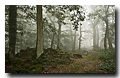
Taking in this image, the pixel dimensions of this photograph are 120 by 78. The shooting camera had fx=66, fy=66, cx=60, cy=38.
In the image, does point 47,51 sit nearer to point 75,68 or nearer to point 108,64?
point 75,68

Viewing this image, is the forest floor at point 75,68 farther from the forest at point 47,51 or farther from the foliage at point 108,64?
the foliage at point 108,64

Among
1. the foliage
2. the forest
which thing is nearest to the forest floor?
the forest

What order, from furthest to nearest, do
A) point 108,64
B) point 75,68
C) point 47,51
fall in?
point 47,51 → point 75,68 → point 108,64

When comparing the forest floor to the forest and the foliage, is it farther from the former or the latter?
the foliage

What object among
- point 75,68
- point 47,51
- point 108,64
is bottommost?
point 75,68

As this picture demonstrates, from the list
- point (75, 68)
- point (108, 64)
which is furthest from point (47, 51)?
point (108, 64)

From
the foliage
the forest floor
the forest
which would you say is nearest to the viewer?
the foliage

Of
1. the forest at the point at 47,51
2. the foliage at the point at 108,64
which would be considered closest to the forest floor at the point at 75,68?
the forest at the point at 47,51
